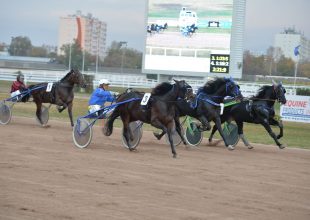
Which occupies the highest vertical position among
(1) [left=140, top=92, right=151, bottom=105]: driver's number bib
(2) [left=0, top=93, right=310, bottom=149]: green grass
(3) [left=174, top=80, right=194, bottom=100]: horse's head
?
(3) [left=174, top=80, right=194, bottom=100]: horse's head

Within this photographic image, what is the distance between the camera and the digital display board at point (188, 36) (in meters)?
37.9

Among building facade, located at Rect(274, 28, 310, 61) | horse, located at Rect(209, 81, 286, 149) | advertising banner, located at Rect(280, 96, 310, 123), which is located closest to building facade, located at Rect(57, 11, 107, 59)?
building facade, located at Rect(274, 28, 310, 61)

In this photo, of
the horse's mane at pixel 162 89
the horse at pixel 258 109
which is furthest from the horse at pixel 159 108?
the horse at pixel 258 109

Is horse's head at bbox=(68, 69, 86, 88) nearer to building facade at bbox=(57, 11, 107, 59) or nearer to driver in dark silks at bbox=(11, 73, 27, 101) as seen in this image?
driver in dark silks at bbox=(11, 73, 27, 101)

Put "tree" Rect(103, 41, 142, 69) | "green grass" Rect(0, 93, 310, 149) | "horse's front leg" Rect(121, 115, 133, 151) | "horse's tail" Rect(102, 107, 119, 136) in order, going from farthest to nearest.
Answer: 1. "tree" Rect(103, 41, 142, 69)
2. "green grass" Rect(0, 93, 310, 149)
3. "horse's tail" Rect(102, 107, 119, 136)
4. "horse's front leg" Rect(121, 115, 133, 151)

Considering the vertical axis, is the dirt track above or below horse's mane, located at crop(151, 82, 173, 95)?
below

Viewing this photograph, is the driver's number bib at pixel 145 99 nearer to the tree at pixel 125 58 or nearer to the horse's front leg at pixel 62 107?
the horse's front leg at pixel 62 107

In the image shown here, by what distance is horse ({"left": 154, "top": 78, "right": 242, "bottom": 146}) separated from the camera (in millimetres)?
14672

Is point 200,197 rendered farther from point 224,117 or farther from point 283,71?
point 283,71

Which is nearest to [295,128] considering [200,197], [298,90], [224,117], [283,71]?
[224,117]

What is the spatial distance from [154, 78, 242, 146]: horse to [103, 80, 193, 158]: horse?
169 cm

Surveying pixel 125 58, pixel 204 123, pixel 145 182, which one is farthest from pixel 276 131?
pixel 125 58

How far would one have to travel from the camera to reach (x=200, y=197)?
8039 millimetres

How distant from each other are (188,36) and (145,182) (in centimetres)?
3018
